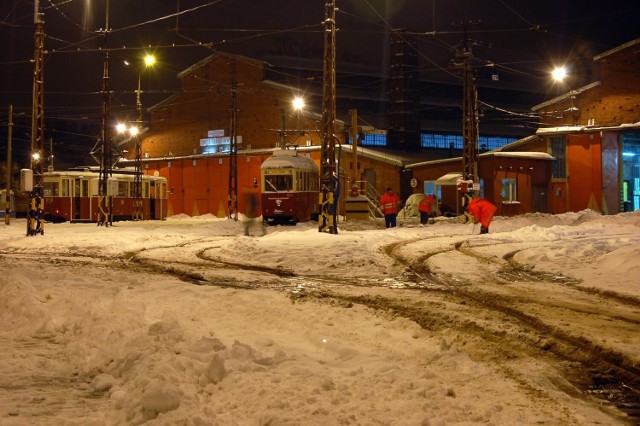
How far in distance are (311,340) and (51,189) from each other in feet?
122

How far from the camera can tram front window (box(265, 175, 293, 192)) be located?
3497 centimetres

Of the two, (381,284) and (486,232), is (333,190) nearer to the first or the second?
(486,232)

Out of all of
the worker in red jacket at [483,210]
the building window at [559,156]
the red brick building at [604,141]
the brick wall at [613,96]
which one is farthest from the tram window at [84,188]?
the brick wall at [613,96]

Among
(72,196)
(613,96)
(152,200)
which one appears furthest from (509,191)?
(72,196)

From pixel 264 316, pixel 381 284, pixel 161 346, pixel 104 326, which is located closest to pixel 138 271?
pixel 381 284

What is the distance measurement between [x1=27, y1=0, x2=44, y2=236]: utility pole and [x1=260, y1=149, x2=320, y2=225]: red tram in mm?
11525

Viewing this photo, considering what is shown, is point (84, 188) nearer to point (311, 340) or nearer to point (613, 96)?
point (613, 96)

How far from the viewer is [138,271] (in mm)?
14977

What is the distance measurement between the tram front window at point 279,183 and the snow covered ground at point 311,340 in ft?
60.1

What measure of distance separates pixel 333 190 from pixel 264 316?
1505 cm

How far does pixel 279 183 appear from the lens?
35.1 metres

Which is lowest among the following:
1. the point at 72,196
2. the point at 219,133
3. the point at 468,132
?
the point at 72,196

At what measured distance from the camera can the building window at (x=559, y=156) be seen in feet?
147

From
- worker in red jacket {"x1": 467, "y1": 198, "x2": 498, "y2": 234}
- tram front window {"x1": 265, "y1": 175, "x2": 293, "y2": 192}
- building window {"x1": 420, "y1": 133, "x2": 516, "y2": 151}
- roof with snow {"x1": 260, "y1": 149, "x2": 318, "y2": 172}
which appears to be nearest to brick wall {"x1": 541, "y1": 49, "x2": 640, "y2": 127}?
building window {"x1": 420, "y1": 133, "x2": 516, "y2": 151}
